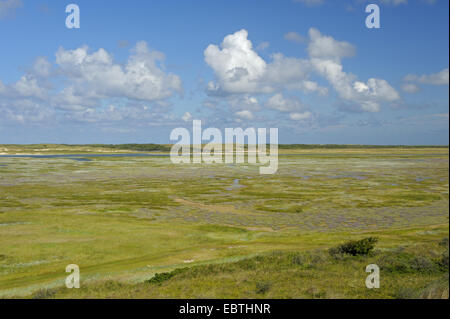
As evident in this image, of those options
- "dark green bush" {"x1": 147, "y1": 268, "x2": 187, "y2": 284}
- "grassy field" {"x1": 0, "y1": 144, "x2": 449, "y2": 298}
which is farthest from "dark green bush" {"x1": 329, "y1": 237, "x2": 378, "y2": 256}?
"dark green bush" {"x1": 147, "y1": 268, "x2": 187, "y2": 284}

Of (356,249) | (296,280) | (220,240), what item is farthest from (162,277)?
(356,249)

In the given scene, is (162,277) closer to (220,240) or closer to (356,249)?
(220,240)

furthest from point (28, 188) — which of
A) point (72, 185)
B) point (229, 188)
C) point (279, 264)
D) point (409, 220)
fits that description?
point (409, 220)

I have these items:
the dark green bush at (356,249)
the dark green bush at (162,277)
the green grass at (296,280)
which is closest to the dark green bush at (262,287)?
the green grass at (296,280)

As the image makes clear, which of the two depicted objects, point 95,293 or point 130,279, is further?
point 130,279

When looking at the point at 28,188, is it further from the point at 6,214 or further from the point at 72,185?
the point at 6,214

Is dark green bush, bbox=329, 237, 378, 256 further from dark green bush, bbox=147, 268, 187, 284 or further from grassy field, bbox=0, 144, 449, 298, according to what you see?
dark green bush, bbox=147, 268, 187, 284

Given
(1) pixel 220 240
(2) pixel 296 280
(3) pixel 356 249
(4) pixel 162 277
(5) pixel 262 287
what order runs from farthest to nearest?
(1) pixel 220 240 → (3) pixel 356 249 → (4) pixel 162 277 → (2) pixel 296 280 → (5) pixel 262 287
